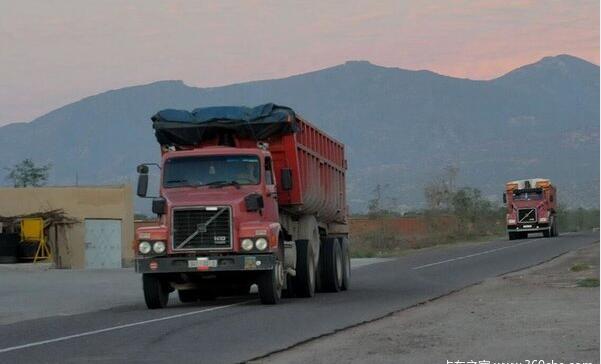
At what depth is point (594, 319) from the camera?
18891mm

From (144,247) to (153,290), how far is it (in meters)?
0.92

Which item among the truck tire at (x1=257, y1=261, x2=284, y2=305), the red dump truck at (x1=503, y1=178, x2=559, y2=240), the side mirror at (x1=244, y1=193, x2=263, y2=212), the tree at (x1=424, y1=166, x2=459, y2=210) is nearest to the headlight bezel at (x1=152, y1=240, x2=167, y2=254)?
the side mirror at (x1=244, y1=193, x2=263, y2=212)

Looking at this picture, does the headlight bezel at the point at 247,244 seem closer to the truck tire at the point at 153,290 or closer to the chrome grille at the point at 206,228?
the chrome grille at the point at 206,228

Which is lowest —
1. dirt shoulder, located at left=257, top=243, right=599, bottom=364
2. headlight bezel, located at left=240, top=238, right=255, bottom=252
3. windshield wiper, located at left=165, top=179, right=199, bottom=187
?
dirt shoulder, located at left=257, top=243, right=599, bottom=364

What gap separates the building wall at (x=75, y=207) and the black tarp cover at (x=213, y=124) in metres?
28.6

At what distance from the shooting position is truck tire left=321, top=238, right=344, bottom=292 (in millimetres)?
28922

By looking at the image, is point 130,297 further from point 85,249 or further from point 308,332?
point 85,249

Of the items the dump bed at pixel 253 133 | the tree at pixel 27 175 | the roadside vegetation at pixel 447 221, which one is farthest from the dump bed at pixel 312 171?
the roadside vegetation at pixel 447 221

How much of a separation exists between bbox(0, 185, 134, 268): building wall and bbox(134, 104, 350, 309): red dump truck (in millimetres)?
28460

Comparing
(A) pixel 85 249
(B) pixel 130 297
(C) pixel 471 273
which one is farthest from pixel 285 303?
(A) pixel 85 249

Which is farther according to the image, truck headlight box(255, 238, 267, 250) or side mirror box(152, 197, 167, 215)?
side mirror box(152, 197, 167, 215)

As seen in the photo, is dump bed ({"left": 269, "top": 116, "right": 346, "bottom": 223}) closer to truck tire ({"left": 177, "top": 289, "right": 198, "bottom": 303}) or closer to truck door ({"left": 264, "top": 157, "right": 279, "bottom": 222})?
truck door ({"left": 264, "top": 157, "right": 279, "bottom": 222})

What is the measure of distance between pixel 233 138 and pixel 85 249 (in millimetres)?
31370

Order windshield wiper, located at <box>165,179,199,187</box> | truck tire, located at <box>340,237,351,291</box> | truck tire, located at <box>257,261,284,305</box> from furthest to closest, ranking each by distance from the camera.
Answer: truck tire, located at <box>340,237,351,291</box> → windshield wiper, located at <box>165,179,199,187</box> → truck tire, located at <box>257,261,284,305</box>
